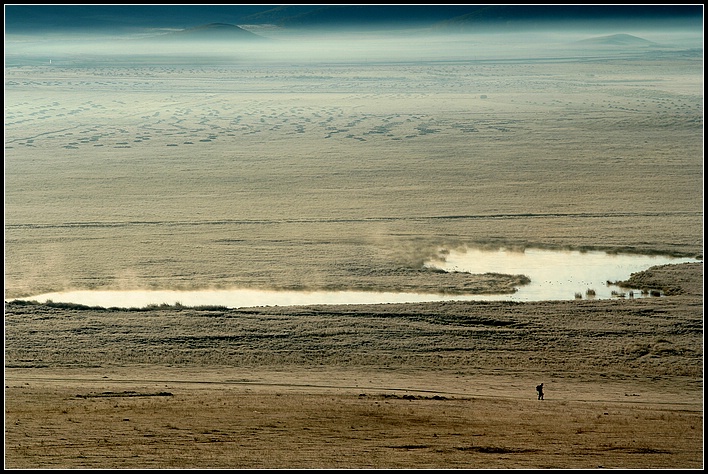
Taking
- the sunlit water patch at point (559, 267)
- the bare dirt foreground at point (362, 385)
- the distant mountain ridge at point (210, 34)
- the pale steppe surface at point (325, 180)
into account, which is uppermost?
the distant mountain ridge at point (210, 34)

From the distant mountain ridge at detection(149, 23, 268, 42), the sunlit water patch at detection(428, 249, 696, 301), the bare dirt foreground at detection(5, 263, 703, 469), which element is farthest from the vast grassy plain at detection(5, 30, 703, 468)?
the distant mountain ridge at detection(149, 23, 268, 42)

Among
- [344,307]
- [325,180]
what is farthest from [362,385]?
[325,180]

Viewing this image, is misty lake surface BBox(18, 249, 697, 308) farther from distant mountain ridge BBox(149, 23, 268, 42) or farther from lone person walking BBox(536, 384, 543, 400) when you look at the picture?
distant mountain ridge BBox(149, 23, 268, 42)

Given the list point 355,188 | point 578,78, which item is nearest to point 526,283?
point 355,188

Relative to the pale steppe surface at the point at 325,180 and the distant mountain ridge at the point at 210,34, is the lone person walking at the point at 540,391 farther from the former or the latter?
the distant mountain ridge at the point at 210,34

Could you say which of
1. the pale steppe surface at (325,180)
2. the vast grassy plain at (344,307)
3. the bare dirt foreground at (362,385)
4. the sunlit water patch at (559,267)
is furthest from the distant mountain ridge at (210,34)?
the bare dirt foreground at (362,385)
